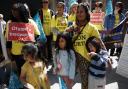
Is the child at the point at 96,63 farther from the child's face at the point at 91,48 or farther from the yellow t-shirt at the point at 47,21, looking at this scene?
the yellow t-shirt at the point at 47,21

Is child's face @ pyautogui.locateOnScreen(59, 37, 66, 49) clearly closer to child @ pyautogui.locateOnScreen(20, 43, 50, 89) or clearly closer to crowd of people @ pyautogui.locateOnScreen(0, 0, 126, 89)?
crowd of people @ pyautogui.locateOnScreen(0, 0, 126, 89)

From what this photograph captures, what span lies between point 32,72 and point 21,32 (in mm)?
922

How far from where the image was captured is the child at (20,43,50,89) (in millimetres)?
5672

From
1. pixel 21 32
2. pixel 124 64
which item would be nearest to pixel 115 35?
pixel 124 64

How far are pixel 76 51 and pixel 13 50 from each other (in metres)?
1.13

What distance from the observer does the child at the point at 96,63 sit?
5.71 meters

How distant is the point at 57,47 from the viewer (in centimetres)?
601

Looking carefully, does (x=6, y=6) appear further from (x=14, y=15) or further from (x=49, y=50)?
(x=14, y=15)

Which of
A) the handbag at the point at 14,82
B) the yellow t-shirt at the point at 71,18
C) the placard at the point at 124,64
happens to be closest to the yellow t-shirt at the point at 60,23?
the yellow t-shirt at the point at 71,18

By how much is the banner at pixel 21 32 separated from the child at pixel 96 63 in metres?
1.07

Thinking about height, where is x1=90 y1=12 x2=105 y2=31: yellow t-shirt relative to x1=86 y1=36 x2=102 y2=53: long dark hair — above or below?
below

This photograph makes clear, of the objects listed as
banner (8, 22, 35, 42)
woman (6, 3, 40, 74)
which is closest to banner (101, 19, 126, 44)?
woman (6, 3, 40, 74)

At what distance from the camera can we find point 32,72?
5684 mm

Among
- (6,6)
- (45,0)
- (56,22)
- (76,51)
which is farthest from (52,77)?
(6,6)
